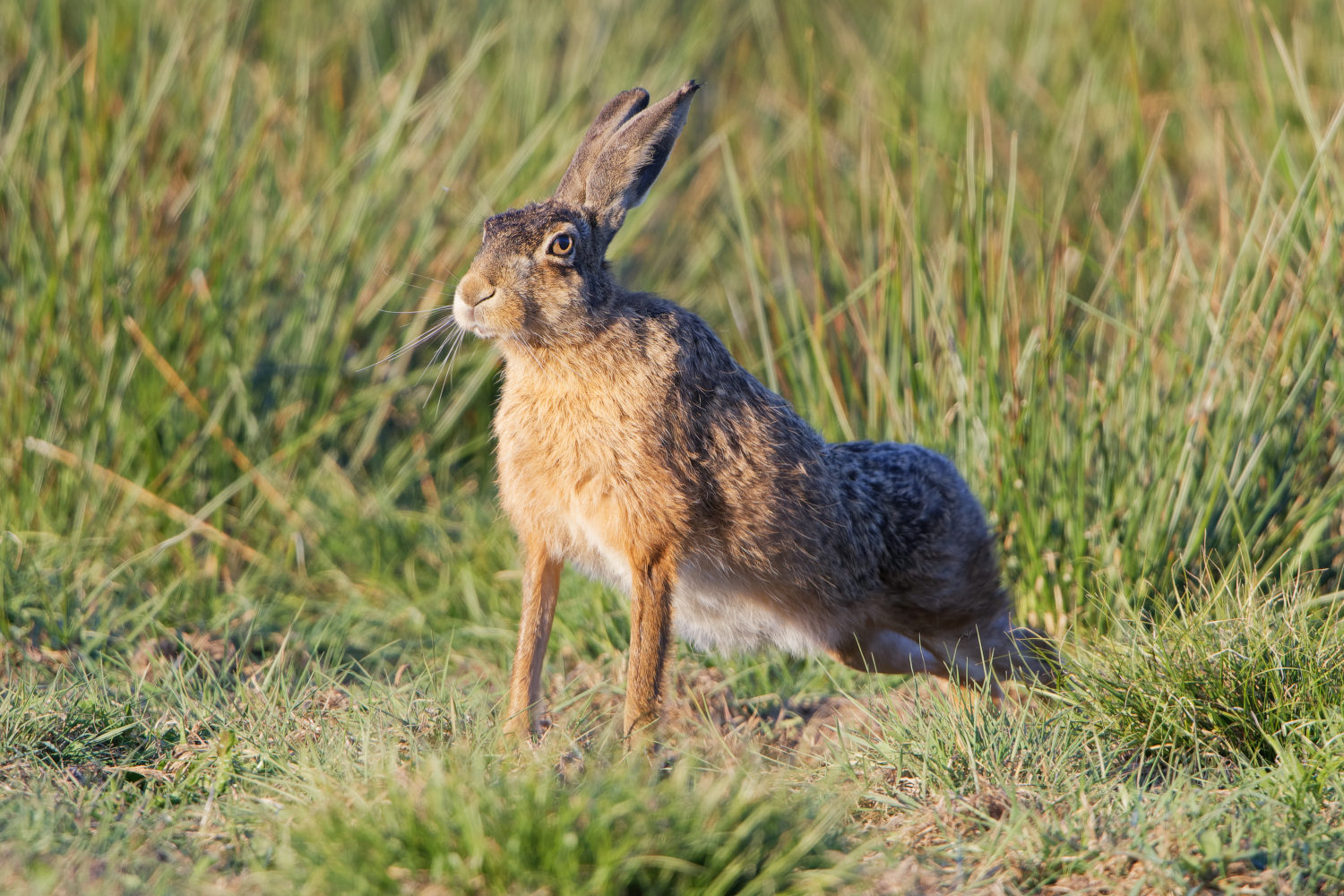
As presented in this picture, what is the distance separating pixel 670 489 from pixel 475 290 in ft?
2.50

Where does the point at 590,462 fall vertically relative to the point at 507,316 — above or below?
below

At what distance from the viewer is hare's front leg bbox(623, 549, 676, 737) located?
347 centimetres

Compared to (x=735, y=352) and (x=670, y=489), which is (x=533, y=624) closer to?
(x=670, y=489)

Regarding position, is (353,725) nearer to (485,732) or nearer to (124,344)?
(485,732)

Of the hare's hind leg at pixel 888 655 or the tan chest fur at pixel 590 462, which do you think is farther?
the hare's hind leg at pixel 888 655

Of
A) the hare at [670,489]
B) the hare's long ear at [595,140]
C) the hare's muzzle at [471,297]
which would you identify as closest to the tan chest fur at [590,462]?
the hare at [670,489]

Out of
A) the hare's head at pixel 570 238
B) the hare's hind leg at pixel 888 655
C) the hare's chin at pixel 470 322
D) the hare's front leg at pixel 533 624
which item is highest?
the hare's head at pixel 570 238

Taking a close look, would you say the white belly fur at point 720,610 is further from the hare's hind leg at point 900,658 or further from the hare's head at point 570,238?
the hare's head at point 570,238

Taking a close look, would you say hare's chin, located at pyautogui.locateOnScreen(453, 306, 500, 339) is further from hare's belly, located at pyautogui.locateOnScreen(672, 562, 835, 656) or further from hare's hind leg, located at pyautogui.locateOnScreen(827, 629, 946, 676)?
hare's hind leg, located at pyautogui.locateOnScreen(827, 629, 946, 676)

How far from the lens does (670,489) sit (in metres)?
3.53

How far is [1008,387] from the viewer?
4.52 metres

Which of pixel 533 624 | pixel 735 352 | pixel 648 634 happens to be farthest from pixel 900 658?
pixel 735 352

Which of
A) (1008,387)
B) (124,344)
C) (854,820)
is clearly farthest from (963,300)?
(124,344)

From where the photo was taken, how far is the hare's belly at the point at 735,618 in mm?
3785
